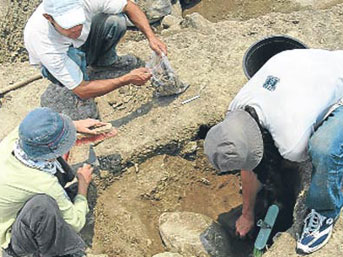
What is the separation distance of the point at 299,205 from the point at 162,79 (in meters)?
1.36

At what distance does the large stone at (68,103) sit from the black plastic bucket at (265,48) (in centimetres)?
119

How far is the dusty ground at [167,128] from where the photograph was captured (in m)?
3.69

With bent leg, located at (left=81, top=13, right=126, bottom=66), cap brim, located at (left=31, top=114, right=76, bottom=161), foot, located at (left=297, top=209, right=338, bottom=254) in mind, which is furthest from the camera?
bent leg, located at (left=81, top=13, right=126, bottom=66)

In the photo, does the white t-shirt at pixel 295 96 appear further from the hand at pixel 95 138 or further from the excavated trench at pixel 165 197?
the hand at pixel 95 138

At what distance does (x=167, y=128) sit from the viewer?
13.2 ft

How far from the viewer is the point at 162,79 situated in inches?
161

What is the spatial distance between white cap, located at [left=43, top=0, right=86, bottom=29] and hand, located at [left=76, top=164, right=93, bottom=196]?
89cm

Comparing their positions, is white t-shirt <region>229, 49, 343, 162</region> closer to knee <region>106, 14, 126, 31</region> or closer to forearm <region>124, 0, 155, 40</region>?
forearm <region>124, 0, 155, 40</region>

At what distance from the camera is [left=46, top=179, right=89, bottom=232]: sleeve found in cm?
309

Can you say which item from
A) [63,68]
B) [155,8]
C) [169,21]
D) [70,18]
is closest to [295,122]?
[70,18]

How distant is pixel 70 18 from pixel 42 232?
A: 1272 mm

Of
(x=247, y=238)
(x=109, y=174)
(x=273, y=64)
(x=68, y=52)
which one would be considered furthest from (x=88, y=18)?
(x=247, y=238)

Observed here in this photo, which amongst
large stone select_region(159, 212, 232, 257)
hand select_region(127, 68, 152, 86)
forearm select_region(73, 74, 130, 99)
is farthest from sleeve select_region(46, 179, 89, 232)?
hand select_region(127, 68, 152, 86)

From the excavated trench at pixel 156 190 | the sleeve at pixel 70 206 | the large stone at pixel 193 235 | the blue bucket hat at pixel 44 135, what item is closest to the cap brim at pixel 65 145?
the blue bucket hat at pixel 44 135
